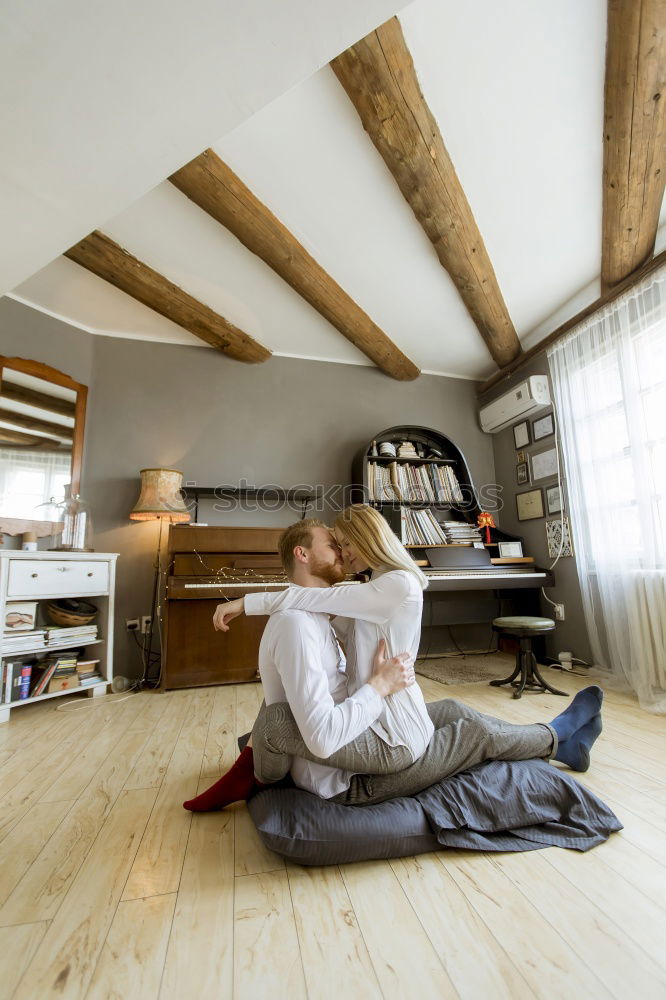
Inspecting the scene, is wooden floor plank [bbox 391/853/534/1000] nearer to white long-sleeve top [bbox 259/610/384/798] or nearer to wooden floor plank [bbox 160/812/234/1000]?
white long-sleeve top [bbox 259/610/384/798]

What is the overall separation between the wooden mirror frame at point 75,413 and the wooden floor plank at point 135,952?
2607 mm

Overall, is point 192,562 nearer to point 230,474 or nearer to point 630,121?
point 230,474

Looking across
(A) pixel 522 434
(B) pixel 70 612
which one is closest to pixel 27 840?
(B) pixel 70 612

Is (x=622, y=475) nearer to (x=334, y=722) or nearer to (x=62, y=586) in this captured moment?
(x=334, y=722)

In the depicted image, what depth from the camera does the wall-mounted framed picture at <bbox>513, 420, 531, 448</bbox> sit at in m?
3.87

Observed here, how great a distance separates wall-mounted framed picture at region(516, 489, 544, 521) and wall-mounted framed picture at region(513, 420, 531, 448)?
0.44 meters

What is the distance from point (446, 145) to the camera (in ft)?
7.34

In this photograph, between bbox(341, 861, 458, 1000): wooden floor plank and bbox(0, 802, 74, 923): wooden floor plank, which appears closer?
bbox(341, 861, 458, 1000): wooden floor plank

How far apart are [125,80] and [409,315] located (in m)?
2.52

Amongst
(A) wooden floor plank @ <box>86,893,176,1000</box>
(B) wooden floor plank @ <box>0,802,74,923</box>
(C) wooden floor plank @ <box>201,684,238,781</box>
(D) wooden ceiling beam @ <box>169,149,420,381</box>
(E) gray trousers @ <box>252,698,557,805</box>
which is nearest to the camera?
(A) wooden floor plank @ <box>86,893,176,1000</box>

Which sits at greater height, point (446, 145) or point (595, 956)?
point (446, 145)

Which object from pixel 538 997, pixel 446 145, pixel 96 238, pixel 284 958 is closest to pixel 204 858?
pixel 284 958

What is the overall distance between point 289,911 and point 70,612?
245cm

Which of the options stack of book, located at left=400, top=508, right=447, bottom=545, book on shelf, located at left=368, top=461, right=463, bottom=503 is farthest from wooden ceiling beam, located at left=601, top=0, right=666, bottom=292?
stack of book, located at left=400, top=508, right=447, bottom=545
